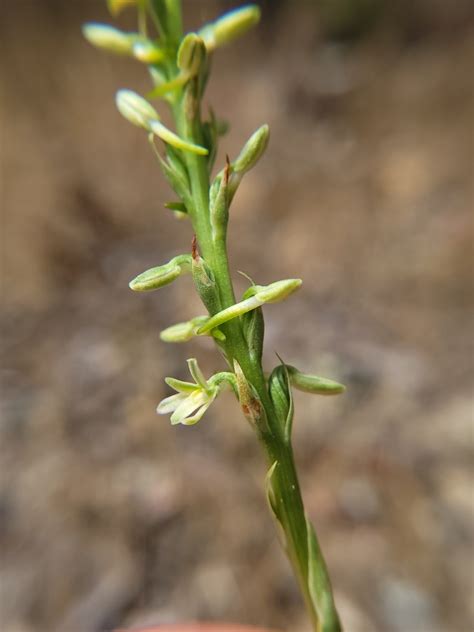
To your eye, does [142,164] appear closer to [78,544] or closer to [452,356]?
[452,356]

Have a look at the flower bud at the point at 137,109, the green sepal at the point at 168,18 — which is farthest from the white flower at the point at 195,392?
the green sepal at the point at 168,18

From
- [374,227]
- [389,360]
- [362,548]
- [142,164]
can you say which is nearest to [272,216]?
[374,227]

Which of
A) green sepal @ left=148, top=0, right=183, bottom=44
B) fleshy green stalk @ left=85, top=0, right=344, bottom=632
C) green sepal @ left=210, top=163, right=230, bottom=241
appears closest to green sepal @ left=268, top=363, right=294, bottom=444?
fleshy green stalk @ left=85, top=0, right=344, bottom=632

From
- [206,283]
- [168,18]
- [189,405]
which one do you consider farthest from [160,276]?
[168,18]

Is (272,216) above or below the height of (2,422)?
above

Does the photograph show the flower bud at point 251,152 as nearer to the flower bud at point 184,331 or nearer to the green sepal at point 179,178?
the green sepal at point 179,178

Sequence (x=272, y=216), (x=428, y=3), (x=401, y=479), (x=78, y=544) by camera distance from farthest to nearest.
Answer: (x=428, y=3) < (x=272, y=216) < (x=401, y=479) < (x=78, y=544)

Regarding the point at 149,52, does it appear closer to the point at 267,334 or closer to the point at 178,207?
the point at 178,207
